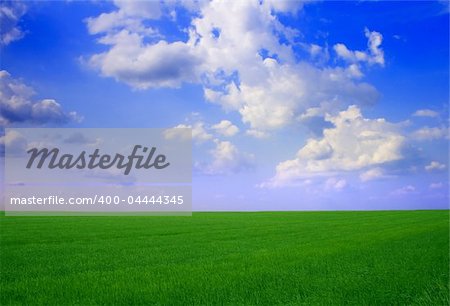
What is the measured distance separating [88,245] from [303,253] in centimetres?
1219

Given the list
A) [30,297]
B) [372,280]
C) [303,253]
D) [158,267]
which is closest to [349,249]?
[303,253]

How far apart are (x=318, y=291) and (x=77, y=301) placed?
649cm

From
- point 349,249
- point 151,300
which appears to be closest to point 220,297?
point 151,300

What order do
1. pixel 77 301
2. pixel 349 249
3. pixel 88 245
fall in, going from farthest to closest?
pixel 88 245
pixel 349 249
pixel 77 301

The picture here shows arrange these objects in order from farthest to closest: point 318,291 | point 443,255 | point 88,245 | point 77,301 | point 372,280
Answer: point 88,245 → point 443,255 → point 372,280 → point 318,291 → point 77,301

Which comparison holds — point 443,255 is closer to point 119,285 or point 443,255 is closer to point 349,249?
point 349,249

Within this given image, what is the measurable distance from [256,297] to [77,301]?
4631 millimetres

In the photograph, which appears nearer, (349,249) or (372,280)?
(372,280)

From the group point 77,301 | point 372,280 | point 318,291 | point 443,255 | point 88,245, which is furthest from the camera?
point 88,245

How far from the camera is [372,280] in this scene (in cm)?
1423

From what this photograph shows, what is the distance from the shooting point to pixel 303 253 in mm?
20984

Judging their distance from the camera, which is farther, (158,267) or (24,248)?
(24,248)

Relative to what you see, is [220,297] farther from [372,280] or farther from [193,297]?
[372,280]

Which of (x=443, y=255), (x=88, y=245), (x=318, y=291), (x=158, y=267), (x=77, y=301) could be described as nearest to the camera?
(x=77, y=301)
